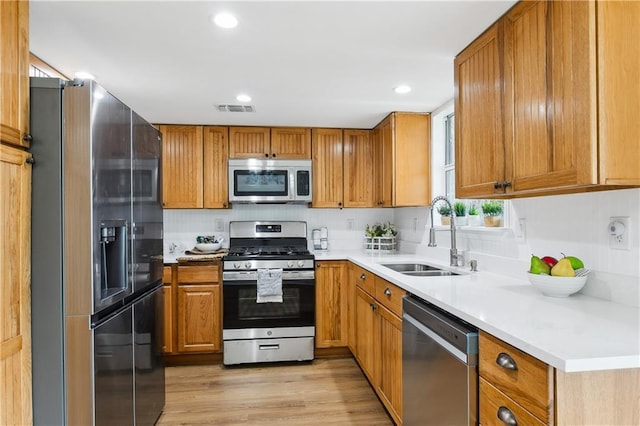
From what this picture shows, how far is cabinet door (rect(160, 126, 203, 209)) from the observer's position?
146 inches

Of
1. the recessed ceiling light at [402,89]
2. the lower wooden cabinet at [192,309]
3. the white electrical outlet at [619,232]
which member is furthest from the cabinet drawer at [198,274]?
the white electrical outlet at [619,232]

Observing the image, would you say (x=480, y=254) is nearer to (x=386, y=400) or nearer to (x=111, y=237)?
(x=386, y=400)

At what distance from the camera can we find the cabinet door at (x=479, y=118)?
1.77 metres

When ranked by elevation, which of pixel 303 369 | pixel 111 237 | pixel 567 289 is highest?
pixel 111 237

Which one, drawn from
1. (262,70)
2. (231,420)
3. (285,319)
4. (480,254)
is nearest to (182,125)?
(262,70)

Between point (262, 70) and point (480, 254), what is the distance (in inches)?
71.0

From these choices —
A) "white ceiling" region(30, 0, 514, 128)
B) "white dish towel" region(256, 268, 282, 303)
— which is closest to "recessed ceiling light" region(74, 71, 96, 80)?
"white ceiling" region(30, 0, 514, 128)

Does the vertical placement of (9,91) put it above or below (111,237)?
above

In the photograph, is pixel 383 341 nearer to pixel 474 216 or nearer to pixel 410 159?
pixel 474 216

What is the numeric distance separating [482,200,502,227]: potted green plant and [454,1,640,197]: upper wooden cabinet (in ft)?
1.75

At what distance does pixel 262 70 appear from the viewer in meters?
2.36

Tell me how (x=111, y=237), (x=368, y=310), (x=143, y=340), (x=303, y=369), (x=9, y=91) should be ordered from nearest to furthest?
1. (x=9, y=91)
2. (x=111, y=237)
3. (x=143, y=340)
4. (x=368, y=310)
5. (x=303, y=369)

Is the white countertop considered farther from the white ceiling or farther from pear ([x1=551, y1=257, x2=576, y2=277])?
the white ceiling

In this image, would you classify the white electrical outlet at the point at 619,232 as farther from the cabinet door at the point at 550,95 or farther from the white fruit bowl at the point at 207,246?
the white fruit bowl at the point at 207,246
